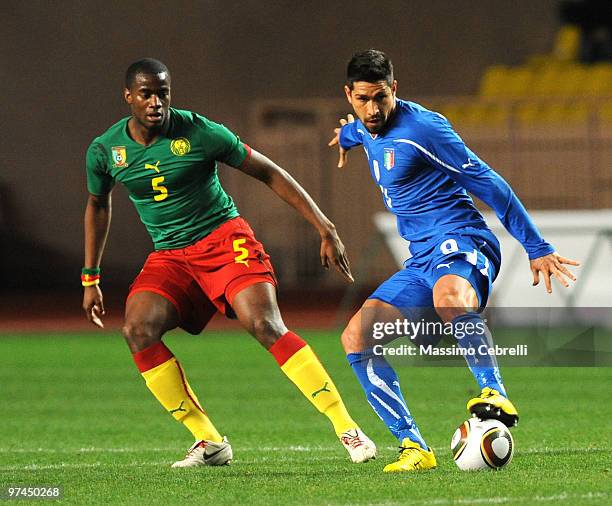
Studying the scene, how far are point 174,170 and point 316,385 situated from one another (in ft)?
4.24

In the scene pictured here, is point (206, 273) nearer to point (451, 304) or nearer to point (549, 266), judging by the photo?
point (451, 304)

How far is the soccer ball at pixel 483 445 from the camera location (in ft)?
18.7

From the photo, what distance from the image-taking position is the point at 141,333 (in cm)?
636

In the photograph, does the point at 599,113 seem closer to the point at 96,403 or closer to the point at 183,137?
the point at 96,403

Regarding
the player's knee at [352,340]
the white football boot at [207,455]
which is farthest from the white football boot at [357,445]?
the white football boot at [207,455]

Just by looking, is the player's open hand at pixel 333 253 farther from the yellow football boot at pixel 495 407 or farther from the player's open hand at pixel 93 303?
the player's open hand at pixel 93 303

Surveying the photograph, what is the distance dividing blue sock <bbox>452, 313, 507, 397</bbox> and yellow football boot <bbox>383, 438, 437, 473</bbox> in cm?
46

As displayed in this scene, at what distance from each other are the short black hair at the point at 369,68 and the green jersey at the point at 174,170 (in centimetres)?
83

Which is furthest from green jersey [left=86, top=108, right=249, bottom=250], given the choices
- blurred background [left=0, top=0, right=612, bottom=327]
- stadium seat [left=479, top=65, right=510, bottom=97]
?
stadium seat [left=479, top=65, right=510, bottom=97]

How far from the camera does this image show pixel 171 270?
21.5 ft

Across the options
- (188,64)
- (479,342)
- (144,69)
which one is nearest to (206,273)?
(144,69)

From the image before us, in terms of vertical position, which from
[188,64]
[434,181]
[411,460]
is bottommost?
[188,64]

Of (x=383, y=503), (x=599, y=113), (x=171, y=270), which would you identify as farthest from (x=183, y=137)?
(x=599, y=113)

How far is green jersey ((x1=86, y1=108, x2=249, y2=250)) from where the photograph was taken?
21.3 ft
